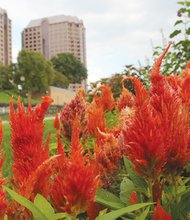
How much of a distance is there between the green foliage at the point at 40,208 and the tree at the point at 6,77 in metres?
58.5

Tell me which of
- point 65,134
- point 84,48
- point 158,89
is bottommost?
point 65,134

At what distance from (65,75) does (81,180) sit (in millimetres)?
79673

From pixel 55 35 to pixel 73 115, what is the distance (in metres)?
118

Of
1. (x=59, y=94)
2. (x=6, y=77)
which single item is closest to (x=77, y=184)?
(x=6, y=77)

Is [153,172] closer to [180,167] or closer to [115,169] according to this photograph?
[180,167]

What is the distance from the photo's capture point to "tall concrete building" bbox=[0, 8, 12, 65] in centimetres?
10175

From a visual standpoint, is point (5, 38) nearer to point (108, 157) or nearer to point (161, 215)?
point (108, 157)

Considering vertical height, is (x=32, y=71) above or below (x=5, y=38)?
below

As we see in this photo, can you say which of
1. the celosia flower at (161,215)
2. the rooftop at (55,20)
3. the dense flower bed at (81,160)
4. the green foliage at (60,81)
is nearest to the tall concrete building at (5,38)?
the rooftop at (55,20)

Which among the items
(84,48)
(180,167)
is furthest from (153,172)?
(84,48)

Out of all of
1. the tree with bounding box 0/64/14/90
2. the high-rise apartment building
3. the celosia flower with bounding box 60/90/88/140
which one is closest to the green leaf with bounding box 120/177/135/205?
the celosia flower with bounding box 60/90/88/140

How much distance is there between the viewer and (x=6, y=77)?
195 ft

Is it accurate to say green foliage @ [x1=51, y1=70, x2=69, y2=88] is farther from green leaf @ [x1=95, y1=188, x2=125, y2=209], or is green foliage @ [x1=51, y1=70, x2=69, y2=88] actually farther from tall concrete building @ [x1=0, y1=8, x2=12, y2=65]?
green leaf @ [x1=95, y1=188, x2=125, y2=209]

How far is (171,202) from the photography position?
0.89 meters
